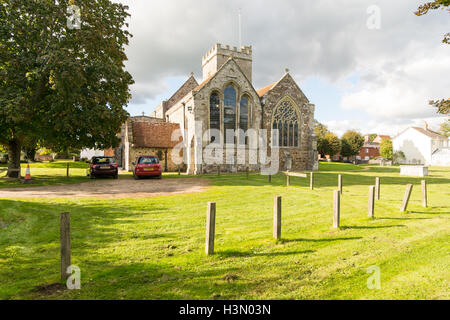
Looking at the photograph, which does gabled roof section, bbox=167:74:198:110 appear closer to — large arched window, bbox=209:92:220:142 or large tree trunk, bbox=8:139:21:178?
large arched window, bbox=209:92:220:142

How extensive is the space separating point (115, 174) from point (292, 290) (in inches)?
670

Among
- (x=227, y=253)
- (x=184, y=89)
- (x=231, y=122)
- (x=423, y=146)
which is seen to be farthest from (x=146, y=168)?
(x=423, y=146)

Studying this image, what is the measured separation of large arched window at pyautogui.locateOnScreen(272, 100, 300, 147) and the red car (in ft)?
51.9

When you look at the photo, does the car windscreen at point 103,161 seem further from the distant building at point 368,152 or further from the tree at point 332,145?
the distant building at point 368,152

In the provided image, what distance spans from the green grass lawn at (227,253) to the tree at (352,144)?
178ft

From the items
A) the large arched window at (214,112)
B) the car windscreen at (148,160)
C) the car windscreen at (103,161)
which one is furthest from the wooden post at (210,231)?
the large arched window at (214,112)

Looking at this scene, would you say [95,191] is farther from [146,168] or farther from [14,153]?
[14,153]

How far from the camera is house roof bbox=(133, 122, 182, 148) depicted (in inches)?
1029

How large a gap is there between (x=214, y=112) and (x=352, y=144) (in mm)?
46478

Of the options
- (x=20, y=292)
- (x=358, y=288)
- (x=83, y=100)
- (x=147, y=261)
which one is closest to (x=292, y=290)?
(x=358, y=288)

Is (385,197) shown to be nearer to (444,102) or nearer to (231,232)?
(444,102)

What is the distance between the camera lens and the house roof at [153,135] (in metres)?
26.1

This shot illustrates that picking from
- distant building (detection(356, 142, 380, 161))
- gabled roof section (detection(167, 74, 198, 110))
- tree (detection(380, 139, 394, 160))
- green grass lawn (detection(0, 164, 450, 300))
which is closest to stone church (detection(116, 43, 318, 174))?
gabled roof section (detection(167, 74, 198, 110))

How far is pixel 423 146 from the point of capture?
57.5 meters
